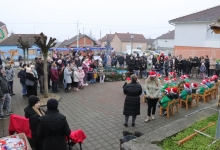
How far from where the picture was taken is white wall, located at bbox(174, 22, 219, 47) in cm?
2162

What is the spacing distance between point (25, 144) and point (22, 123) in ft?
2.89

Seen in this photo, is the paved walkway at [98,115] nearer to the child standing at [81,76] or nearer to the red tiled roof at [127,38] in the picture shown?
the child standing at [81,76]

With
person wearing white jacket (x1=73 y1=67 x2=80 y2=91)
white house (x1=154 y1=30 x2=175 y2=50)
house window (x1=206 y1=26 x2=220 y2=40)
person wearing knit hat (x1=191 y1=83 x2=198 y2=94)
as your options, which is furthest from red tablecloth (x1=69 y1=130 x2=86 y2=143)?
white house (x1=154 y1=30 x2=175 y2=50)

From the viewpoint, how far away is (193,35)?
74.9 feet

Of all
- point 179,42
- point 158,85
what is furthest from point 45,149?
point 179,42

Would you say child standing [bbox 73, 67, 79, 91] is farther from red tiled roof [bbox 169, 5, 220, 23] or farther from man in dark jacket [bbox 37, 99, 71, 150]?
red tiled roof [bbox 169, 5, 220, 23]

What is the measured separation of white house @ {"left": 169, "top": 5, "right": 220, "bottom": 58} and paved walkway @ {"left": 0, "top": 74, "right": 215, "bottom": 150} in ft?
43.1

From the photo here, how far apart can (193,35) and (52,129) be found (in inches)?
897

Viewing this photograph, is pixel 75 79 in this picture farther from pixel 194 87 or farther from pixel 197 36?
pixel 197 36

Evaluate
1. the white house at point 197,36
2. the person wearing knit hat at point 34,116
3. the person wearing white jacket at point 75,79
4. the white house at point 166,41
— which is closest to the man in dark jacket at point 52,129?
the person wearing knit hat at point 34,116

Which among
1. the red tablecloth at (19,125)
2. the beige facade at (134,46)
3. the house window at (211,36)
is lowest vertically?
the red tablecloth at (19,125)

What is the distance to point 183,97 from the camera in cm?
861

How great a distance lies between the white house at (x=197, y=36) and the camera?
21.0m

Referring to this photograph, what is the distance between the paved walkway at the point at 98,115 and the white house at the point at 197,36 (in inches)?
517
